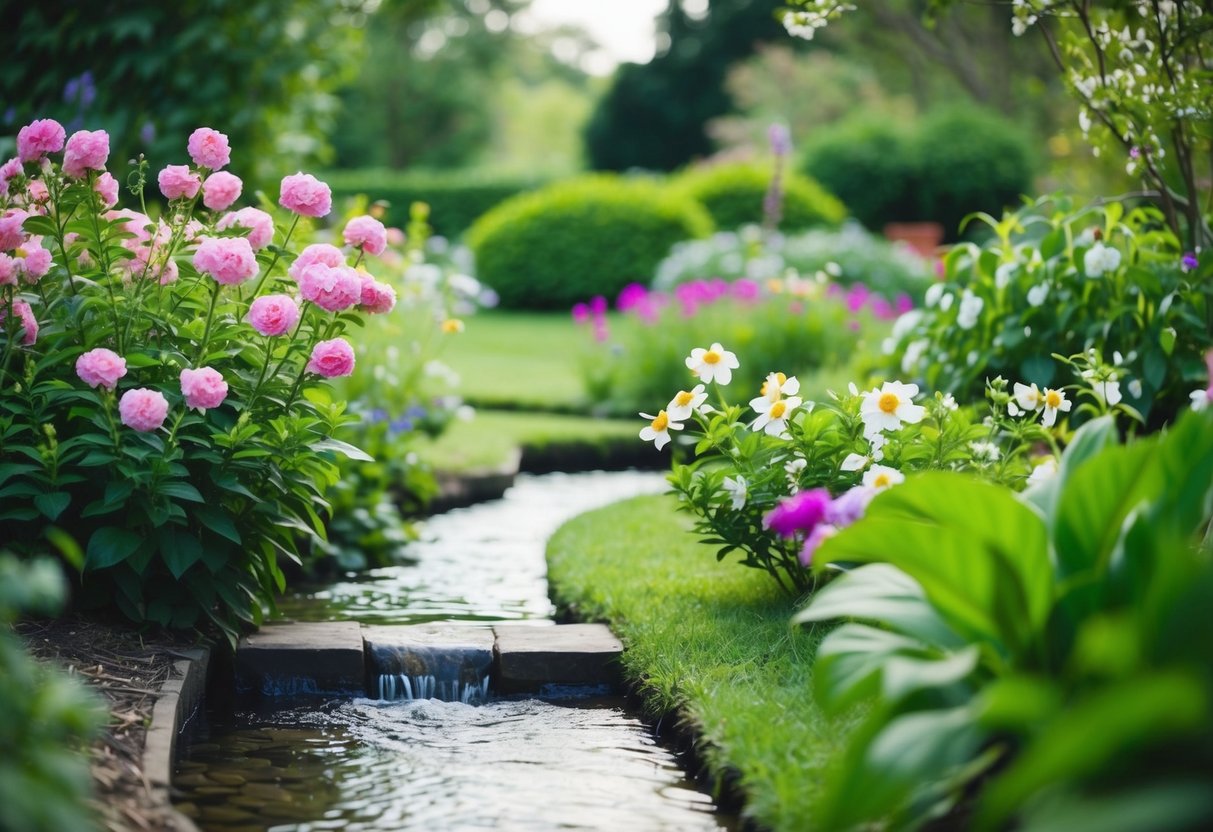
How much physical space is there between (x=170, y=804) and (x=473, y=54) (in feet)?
114

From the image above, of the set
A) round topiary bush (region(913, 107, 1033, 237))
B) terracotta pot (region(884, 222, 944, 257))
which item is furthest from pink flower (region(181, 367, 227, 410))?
round topiary bush (region(913, 107, 1033, 237))

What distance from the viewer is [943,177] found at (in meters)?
18.4

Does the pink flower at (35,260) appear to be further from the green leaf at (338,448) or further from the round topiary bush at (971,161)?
the round topiary bush at (971,161)

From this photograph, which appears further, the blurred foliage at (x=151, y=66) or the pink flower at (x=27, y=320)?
the blurred foliage at (x=151, y=66)

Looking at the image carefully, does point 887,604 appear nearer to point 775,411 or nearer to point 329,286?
point 775,411

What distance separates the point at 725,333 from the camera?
8203 mm

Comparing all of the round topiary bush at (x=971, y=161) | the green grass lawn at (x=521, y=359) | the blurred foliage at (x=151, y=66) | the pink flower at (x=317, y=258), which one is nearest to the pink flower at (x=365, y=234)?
the pink flower at (x=317, y=258)

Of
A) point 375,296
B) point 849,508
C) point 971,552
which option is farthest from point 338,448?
point 971,552

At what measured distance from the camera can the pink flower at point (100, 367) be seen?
2977 millimetres

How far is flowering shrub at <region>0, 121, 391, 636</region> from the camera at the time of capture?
312 centimetres

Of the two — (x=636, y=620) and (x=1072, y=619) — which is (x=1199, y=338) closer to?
(x=636, y=620)

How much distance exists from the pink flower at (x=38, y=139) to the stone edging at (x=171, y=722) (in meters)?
1.40

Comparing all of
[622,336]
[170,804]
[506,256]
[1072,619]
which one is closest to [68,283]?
[170,804]

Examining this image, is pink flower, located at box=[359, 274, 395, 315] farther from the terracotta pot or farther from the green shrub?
the green shrub
